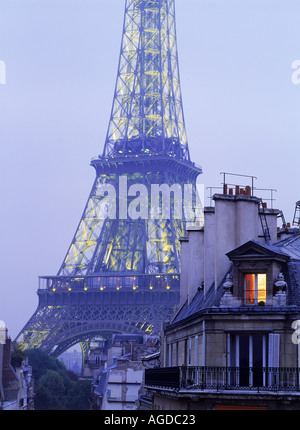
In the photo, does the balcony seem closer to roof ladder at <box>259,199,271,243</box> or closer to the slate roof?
the slate roof

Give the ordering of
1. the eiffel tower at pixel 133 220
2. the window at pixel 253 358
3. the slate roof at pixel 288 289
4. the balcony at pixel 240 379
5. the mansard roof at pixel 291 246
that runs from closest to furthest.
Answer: the balcony at pixel 240 379
the window at pixel 253 358
the slate roof at pixel 288 289
the mansard roof at pixel 291 246
the eiffel tower at pixel 133 220

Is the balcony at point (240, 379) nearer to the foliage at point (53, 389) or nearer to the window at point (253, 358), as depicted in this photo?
the window at point (253, 358)

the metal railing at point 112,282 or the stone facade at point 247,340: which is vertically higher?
the metal railing at point 112,282

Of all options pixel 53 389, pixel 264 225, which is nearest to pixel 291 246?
pixel 264 225

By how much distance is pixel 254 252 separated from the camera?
20578 millimetres

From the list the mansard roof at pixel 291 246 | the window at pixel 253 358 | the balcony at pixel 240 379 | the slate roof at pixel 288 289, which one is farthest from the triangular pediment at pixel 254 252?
the balcony at pixel 240 379

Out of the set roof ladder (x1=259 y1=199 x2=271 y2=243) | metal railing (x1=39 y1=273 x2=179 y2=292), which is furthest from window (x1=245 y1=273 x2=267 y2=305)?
metal railing (x1=39 y1=273 x2=179 y2=292)

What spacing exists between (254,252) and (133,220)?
95.5m

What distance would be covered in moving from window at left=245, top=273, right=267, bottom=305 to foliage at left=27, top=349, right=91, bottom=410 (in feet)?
217

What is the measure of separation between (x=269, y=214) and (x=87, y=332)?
264 ft

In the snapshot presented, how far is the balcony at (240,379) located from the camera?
1945 cm

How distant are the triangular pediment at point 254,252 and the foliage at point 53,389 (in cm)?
6660

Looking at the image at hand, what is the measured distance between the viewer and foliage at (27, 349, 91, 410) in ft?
286

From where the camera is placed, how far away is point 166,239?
112m
